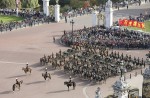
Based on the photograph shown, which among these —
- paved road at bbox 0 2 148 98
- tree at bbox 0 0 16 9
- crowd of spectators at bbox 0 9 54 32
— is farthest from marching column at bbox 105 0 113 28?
tree at bbox 0 0 16 9

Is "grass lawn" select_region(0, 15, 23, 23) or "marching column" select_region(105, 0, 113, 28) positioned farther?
"grass lawn" select_region(0, 15, 23, 23)

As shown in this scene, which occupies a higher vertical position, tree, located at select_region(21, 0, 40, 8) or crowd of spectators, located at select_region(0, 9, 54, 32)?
tree, located at select_region(21, 0, 40, 8)

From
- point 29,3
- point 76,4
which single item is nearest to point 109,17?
point 76,4

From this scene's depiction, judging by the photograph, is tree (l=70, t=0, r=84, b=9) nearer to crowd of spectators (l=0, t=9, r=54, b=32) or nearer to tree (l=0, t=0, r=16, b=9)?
tree (l=0, t=0, r=16, b=9)

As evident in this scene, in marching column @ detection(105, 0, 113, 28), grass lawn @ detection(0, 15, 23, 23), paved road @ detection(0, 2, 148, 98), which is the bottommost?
paved road @ detection(0, 2, 148, 98)

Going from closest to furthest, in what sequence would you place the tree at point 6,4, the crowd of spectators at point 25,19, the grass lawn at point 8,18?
the crowd of spectators at point 25,19
the grass lawn at point 8,18
the tree at point 6,4

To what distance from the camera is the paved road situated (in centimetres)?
4309

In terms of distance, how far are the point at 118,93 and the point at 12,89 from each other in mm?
14848

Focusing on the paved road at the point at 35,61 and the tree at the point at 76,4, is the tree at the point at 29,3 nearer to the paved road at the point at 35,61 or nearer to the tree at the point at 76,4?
the tree at the point at 76,4

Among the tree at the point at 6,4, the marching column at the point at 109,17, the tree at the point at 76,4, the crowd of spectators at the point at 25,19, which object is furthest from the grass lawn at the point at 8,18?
the marching column at the point at 109,17

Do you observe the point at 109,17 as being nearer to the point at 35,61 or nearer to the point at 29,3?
the point at 35,61

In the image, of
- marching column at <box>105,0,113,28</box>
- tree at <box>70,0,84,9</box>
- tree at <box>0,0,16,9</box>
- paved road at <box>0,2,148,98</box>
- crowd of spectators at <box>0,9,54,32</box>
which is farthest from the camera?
tree at <box>70,0,84,9</box>

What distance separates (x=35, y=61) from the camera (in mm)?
53156

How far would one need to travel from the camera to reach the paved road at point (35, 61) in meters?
43.1
